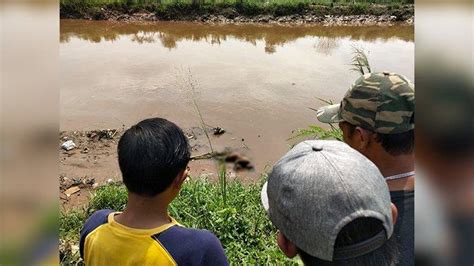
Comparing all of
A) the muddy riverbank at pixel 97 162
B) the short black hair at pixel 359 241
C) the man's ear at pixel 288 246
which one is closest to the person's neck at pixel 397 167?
the short black hair at pixel 359 241

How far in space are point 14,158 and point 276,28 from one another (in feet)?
46.3

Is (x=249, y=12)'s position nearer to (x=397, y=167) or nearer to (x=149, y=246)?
(x=397, y=167)

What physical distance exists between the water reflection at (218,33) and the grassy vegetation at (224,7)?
417 mm

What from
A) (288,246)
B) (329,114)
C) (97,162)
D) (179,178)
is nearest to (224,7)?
(97,162)

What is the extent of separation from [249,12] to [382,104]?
45.0 ft

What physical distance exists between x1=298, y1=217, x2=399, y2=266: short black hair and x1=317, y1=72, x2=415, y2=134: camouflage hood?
398mm

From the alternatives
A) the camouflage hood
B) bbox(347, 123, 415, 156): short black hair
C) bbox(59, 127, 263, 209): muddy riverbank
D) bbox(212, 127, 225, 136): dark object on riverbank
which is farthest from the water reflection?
bbox(347, 123, 415, 156): short black hair

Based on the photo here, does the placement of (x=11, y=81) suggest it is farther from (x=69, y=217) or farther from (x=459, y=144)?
(x=69, y=217)

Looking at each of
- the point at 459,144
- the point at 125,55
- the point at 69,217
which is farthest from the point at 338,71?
the point at 459,144

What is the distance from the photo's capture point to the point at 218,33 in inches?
527

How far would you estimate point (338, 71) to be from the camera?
31.2ft

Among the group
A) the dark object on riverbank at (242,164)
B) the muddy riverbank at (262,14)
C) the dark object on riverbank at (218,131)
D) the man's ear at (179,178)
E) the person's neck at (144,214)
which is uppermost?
the muddy riverbank at (262,14)

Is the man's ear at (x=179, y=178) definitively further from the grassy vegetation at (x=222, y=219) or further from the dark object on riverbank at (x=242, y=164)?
the grassy vegetation at (x=222, y=219)

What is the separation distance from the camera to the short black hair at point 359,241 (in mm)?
821
